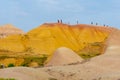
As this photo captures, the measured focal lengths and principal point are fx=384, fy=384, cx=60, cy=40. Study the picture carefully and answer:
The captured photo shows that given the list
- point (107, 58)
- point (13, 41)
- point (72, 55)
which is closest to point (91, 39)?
point (13, 41)

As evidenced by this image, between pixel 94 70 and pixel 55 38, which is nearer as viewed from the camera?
pixel 94 70

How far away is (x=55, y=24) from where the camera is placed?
148m

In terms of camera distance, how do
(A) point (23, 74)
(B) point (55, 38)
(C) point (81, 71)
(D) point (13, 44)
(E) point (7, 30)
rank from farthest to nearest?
(E) point (7, 30), (B) point (55, 38), (D) point (13, 44), (C) point (81, 71), (A) point (23, 74)

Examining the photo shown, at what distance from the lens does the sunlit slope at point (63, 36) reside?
5261 inches

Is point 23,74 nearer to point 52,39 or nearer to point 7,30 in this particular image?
point 52,39

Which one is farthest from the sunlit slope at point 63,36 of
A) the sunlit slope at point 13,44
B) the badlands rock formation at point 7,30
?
the badlands rock formation at point 7,30

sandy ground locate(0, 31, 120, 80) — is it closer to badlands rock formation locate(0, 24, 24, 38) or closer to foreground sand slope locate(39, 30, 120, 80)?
foreground sand slope locate(39, 30, 120, 80)

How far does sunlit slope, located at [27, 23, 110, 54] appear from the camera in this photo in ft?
438

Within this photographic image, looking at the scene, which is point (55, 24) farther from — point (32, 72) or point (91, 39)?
point (32, 72)

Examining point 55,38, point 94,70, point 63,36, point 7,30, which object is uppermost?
point 94,70

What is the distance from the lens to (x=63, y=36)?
142 m

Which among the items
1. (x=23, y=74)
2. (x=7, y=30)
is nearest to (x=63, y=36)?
(x=7, y=30)

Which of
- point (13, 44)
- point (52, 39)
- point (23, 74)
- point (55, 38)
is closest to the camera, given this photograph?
Result: point (23, 74)

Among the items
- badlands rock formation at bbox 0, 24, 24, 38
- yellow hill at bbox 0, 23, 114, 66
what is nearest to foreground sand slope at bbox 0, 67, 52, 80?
yellow hill at bbox 0, 23, 114, 66
